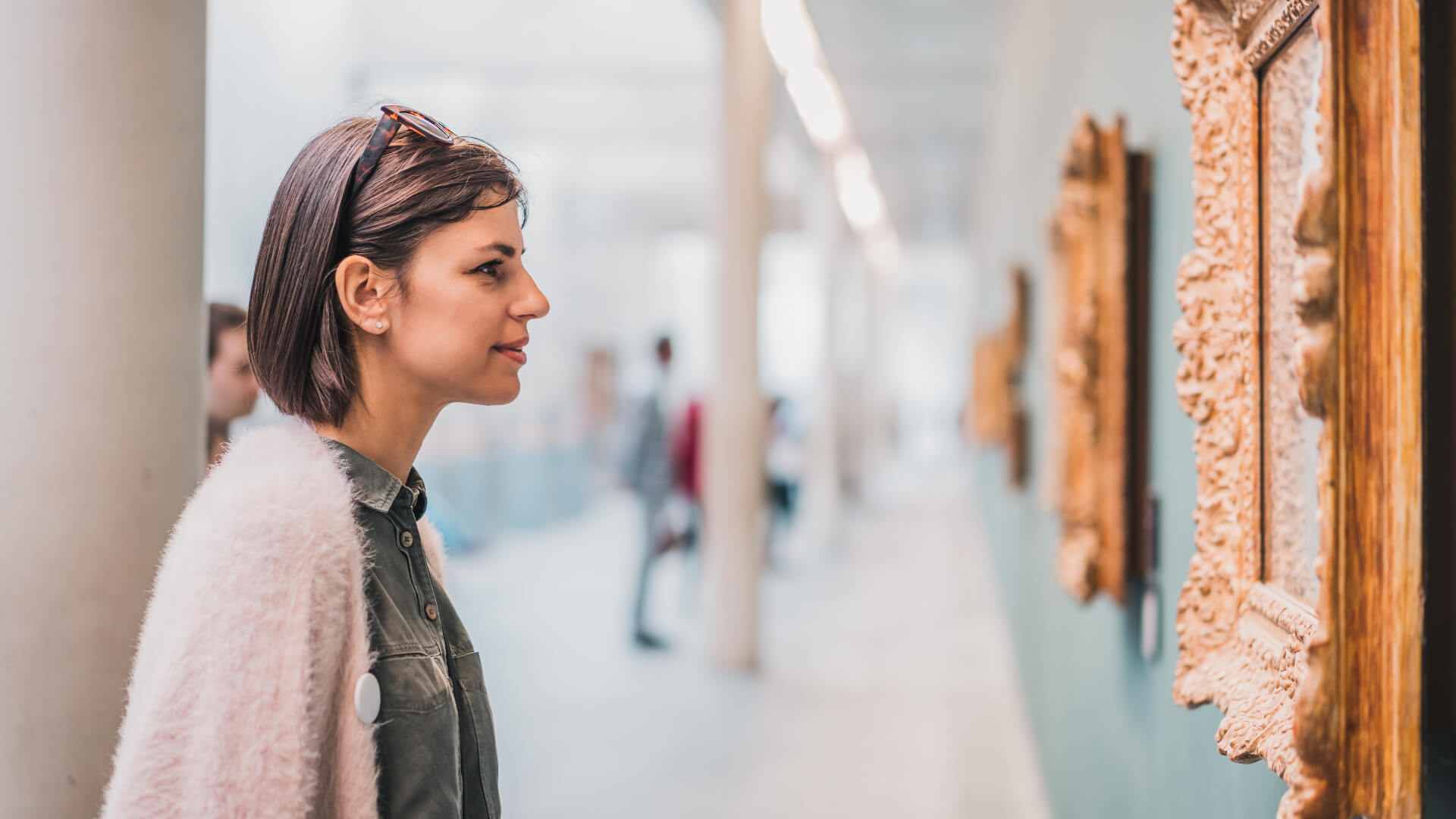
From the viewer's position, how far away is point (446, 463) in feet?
35.7

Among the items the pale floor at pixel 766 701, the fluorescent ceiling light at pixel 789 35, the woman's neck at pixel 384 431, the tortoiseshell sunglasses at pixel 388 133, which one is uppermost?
the fluorescent ceiling light at pixel 789 35

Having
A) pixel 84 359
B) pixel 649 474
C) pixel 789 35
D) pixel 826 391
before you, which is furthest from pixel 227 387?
pixel 826 391

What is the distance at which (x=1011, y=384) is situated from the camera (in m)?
7.27

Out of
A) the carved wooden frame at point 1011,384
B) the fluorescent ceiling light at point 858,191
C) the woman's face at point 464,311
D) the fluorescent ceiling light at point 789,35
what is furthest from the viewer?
the fluorescent ceiling light at point 858,191

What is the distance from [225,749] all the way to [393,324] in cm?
58

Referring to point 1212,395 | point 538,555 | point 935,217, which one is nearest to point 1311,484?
point 1212,395

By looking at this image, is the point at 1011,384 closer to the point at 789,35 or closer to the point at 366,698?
the point at 789,35

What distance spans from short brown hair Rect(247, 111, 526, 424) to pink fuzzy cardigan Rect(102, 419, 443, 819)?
0.15 metres

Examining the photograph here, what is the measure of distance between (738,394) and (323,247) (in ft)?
19.4

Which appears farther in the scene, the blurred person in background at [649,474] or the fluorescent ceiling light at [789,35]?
the fluorescent ceiling light at [789,35]

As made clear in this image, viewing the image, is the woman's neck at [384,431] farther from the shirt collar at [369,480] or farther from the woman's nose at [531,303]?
the woman's nose at [531,303]

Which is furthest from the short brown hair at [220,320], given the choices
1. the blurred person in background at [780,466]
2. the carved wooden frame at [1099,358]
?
the blurred person in background at [780,466]

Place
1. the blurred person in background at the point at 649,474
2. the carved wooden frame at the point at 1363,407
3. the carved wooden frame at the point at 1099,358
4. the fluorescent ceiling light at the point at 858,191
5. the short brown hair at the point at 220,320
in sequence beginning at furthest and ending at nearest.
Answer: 1. the fluorescent ceiling light at the point at 858,191
2. the blurred person in background at the point at 649,474
3. the short brown hair at the point at 220,320
4. the carved wooden frame at the point at 1099,358
5. the carved wooden frame at the point at 1363,407

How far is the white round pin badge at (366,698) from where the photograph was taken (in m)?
1.23
